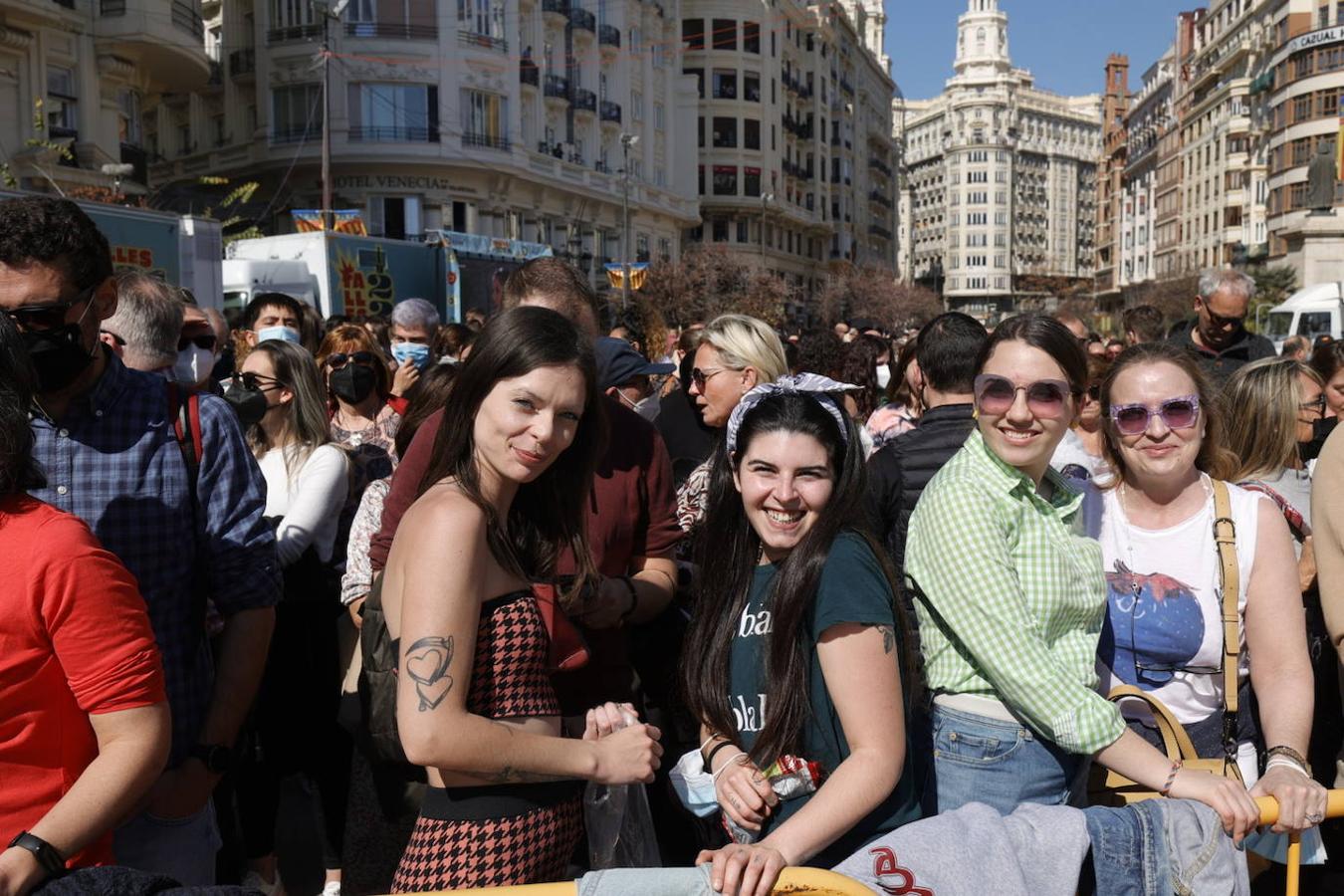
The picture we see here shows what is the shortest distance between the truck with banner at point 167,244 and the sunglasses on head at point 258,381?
8.70 metres

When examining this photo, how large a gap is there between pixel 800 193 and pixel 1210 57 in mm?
34389

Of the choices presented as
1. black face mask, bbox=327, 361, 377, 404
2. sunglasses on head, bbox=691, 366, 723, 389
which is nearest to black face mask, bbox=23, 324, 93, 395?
sunglasses on head, bbox=691, 366, 723, 389

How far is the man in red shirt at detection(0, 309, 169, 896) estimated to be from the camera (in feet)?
6.68

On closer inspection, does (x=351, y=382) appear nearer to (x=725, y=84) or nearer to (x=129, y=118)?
(x=129, y=118)

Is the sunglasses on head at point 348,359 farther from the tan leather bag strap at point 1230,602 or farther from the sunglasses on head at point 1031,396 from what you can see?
the tan leather bag strap at point 1230,602

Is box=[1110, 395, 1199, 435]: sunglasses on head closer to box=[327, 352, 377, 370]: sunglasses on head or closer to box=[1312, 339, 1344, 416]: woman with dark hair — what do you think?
box=[1312, 339, 1344, 416]: woman with dark hair

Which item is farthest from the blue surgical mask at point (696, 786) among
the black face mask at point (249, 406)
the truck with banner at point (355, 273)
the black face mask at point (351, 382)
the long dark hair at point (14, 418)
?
the truck with banner at point (355, 273)

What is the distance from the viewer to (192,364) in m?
5.53

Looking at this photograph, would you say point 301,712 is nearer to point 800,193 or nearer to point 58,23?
point 58,23

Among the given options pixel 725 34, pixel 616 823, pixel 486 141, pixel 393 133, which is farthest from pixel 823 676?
pixel 725 34

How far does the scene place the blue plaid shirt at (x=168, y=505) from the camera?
8.73 feet

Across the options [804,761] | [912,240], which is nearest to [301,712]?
[804,761]

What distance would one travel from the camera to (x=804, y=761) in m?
2.57

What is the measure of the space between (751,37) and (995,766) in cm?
6453
